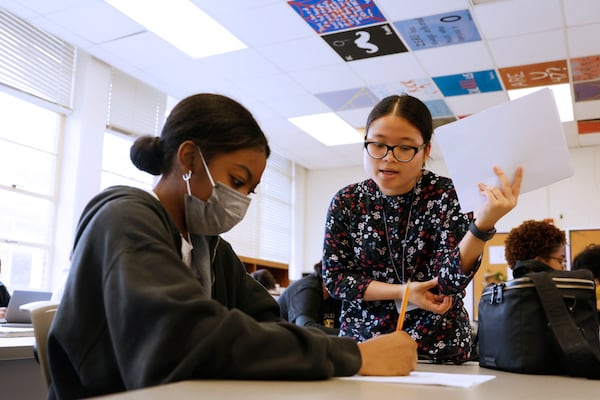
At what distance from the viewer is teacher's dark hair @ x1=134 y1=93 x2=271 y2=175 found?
1.04 m

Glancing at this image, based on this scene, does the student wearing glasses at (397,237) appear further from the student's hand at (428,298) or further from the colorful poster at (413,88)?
the colorful poster at (413,88)

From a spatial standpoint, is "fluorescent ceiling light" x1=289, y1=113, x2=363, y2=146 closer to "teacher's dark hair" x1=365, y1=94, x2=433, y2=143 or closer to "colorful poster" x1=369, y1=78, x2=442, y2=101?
"colorful poster" x1=369, y1=78, x2=442, y2=101

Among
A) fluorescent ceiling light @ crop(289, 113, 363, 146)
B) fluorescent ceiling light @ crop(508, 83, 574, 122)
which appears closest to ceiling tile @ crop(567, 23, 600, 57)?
fluorescent ceiling light @ crop(508, 83, 574, 122)

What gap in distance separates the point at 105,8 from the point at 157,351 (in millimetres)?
3977

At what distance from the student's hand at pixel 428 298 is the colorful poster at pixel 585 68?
13.9 feet

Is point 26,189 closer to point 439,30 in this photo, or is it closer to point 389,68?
point 389,68

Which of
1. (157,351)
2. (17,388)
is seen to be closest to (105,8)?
(17,388)

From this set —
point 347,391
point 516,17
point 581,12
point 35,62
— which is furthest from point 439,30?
point 347,391

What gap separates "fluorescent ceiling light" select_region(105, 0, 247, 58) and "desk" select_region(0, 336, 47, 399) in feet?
9.67

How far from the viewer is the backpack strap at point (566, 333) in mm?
1029

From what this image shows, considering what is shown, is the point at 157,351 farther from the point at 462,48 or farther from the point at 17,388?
the point at 462,48

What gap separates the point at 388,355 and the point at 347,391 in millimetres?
235

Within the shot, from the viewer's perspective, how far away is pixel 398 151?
1.33m

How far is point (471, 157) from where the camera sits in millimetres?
1132
